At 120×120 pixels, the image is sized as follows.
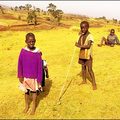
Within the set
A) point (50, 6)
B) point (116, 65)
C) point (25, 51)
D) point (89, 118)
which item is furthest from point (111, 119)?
point (50, 6)

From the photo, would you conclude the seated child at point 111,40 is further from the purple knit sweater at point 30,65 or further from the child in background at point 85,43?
the purple knit sweater at point 30,65

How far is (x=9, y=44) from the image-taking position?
16141 millimetres

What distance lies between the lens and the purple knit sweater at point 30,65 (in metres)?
6.42

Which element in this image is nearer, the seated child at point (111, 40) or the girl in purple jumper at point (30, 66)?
the girl in purple jumper at point (30, 66)

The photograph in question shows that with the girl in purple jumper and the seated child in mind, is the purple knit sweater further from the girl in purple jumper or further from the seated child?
the seated child

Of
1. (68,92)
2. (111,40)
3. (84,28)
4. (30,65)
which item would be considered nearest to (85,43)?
(84,28)

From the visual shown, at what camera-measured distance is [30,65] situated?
6.45 m

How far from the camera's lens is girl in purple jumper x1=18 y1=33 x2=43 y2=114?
6406 millimetres

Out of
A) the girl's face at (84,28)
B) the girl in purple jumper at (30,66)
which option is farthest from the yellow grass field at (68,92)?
the girl's face at (84,28)

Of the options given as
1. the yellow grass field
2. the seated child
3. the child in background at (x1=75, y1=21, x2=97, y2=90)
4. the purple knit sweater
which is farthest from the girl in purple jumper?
the seated child

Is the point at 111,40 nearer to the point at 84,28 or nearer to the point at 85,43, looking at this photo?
the point at 85,43

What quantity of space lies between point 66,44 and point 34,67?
951 cm

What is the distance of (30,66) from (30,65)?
0.07ft

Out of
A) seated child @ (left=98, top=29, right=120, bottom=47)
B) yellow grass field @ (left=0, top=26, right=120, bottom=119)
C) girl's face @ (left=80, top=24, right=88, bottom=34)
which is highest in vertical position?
girl's face @ (left=80, top=24, right=88, bottom=34)
